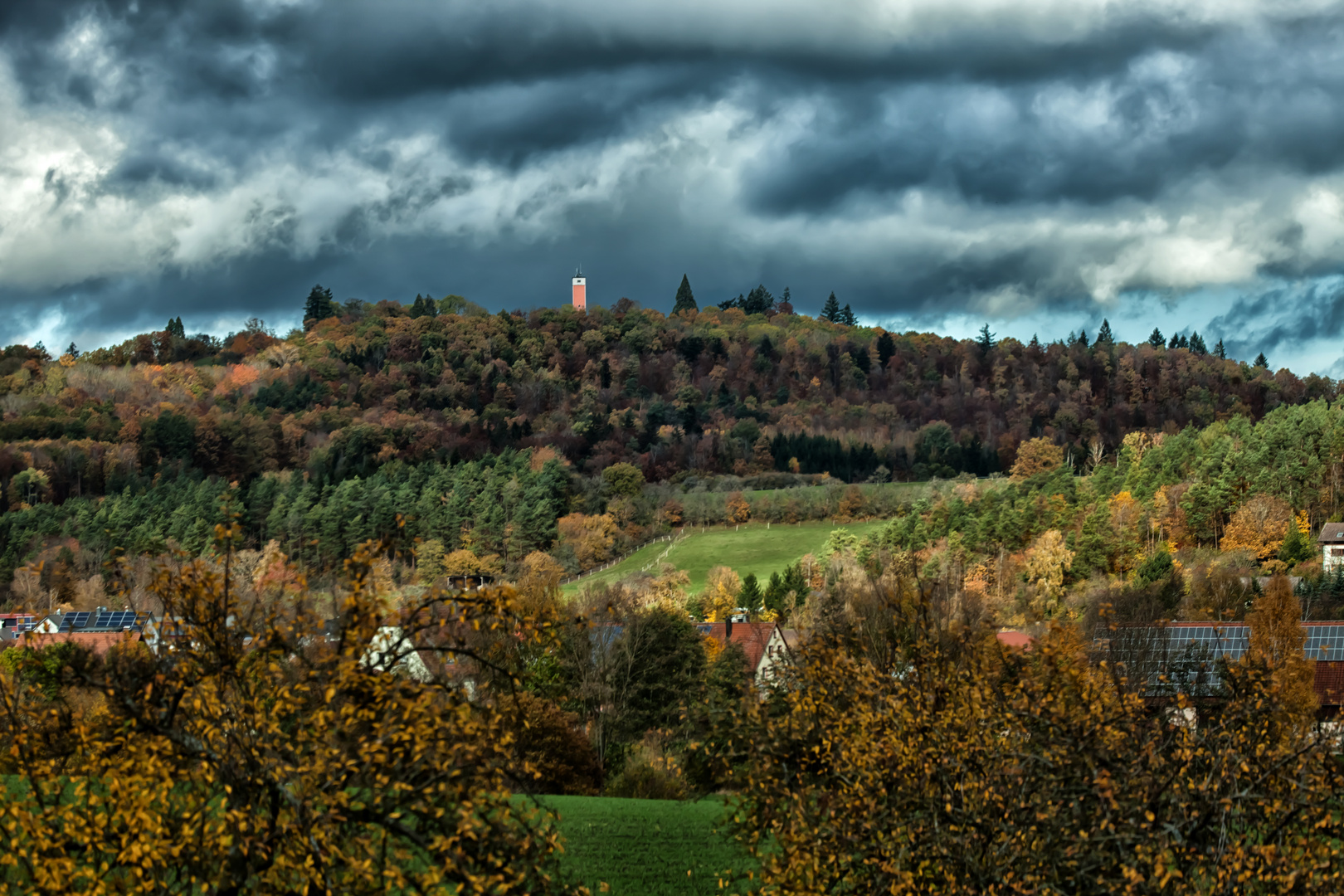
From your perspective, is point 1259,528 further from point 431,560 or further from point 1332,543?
point 431,560

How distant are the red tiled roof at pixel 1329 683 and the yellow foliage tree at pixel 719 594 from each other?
44.6 metres

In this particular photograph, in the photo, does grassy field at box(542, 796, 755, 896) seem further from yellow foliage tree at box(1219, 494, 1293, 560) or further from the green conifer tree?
yellow foliage tree at box(1219, 494, 1293, 560)

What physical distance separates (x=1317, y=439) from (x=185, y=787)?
109188 millimetres

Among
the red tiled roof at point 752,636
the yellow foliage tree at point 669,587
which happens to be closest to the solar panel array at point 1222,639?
the red tiled roof at point 752,636

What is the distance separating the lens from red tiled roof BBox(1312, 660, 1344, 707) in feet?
173

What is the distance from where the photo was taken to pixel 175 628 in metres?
10.4

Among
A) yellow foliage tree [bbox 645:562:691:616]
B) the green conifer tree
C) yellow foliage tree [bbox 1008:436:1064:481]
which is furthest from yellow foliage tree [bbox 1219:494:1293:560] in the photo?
yellow foliage tree [bbox 1008:436:1064:481]

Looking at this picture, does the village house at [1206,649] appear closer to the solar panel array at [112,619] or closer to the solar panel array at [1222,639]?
the solar panel array at [1222,639]

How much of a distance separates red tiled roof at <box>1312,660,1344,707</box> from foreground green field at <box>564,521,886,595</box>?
66.0m

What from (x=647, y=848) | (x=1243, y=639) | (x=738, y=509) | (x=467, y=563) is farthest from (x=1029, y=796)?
(x=738, y=509)

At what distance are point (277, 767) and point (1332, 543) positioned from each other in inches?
3664

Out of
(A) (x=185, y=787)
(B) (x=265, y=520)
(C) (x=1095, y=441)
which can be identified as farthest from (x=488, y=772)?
(C) (x=1095, y=441)

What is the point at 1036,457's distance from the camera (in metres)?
160

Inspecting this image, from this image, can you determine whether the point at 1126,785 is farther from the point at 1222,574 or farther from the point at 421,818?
the point at 1222,574
